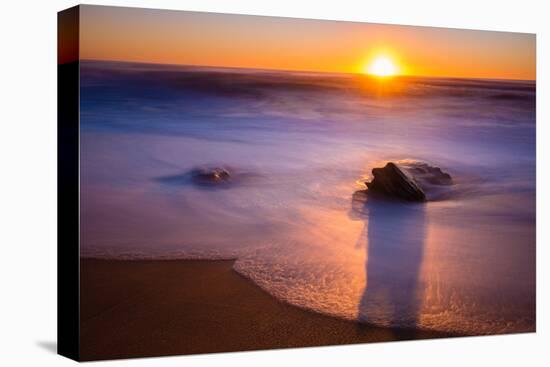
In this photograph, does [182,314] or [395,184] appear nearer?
[182,314]

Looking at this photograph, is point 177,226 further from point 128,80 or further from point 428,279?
point 428,279

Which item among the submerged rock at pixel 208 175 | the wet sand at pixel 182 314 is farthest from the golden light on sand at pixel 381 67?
the wet sand at pixel 182 314

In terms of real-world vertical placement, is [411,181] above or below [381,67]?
below

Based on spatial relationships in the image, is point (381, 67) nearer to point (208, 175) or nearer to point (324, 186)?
point (324, 186)

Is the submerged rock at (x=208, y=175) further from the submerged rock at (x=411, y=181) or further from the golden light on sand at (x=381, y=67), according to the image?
the golden light on sand at (x=381, y=67)

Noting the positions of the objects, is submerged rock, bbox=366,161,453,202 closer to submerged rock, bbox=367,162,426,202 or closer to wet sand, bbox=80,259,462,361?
submerged rock, bbox=367,162,426,202

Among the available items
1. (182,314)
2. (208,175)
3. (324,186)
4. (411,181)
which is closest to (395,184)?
(411,181)
